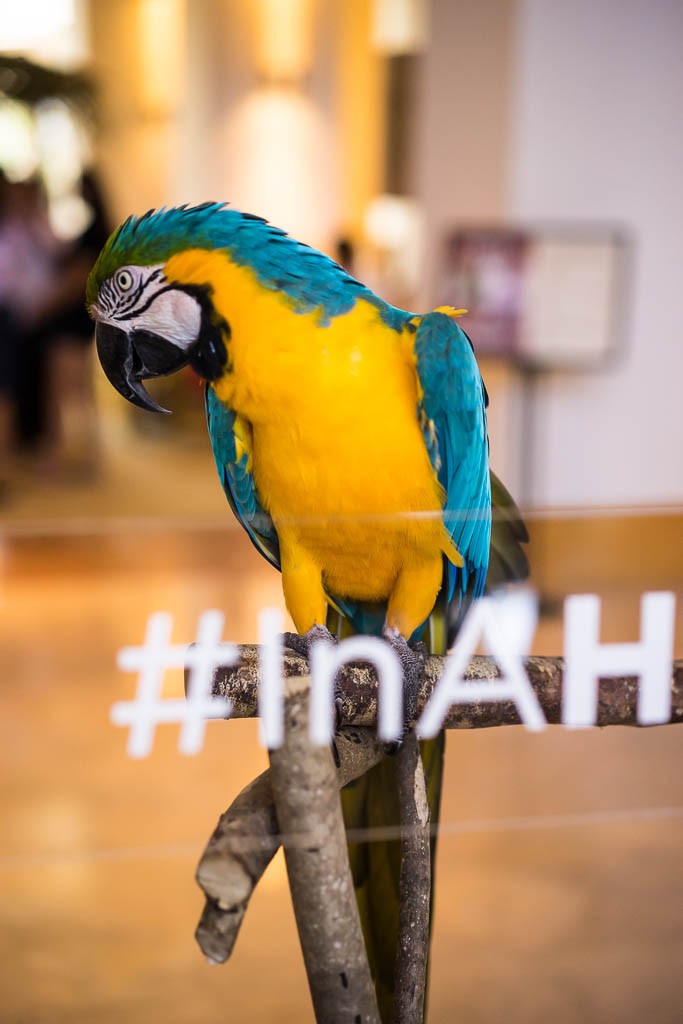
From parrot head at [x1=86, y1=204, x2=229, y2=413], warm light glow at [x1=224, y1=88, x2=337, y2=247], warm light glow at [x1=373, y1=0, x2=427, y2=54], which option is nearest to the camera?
parrot head at [x1=86, y1=204, x2=229, y2=413]

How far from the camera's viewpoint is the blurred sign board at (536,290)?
2.48 metres

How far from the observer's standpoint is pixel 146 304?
567mm

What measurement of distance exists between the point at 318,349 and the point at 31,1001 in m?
0.89

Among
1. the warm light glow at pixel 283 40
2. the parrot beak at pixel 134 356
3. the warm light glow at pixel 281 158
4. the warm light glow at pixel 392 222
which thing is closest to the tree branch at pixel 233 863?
the parrot beak at pixel 134 356

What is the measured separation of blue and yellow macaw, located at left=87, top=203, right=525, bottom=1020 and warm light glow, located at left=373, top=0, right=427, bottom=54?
7.87 ft

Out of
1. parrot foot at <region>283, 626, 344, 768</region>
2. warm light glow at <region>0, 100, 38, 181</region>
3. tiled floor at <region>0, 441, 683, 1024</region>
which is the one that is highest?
warm light glow at <region>0, 100, 38, 181</region>

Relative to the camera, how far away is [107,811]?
52.7 inches

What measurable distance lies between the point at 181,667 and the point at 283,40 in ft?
7.70

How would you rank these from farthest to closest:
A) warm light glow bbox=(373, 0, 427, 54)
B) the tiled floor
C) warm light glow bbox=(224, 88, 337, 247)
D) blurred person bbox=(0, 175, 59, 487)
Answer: warm light glow bbox=(373, 0, 427, 54) < warm light glow bbox=(224, 88, 337, 247) < blurred person bbox=(0, 175, 59, 487) < the tiled floor

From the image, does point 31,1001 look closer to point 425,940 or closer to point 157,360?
point 425,940

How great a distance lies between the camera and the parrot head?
1.84ft

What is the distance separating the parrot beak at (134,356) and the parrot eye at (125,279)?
0.03m

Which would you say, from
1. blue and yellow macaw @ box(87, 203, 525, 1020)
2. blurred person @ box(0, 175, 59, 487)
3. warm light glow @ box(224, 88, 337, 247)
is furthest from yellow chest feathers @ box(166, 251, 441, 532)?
warm light glow @ box(224, 88, 337, 247)

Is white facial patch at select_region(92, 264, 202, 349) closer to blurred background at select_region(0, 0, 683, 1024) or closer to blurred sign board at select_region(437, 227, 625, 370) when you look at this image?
blurred background at select_region(0, 0, 683, 1024)
